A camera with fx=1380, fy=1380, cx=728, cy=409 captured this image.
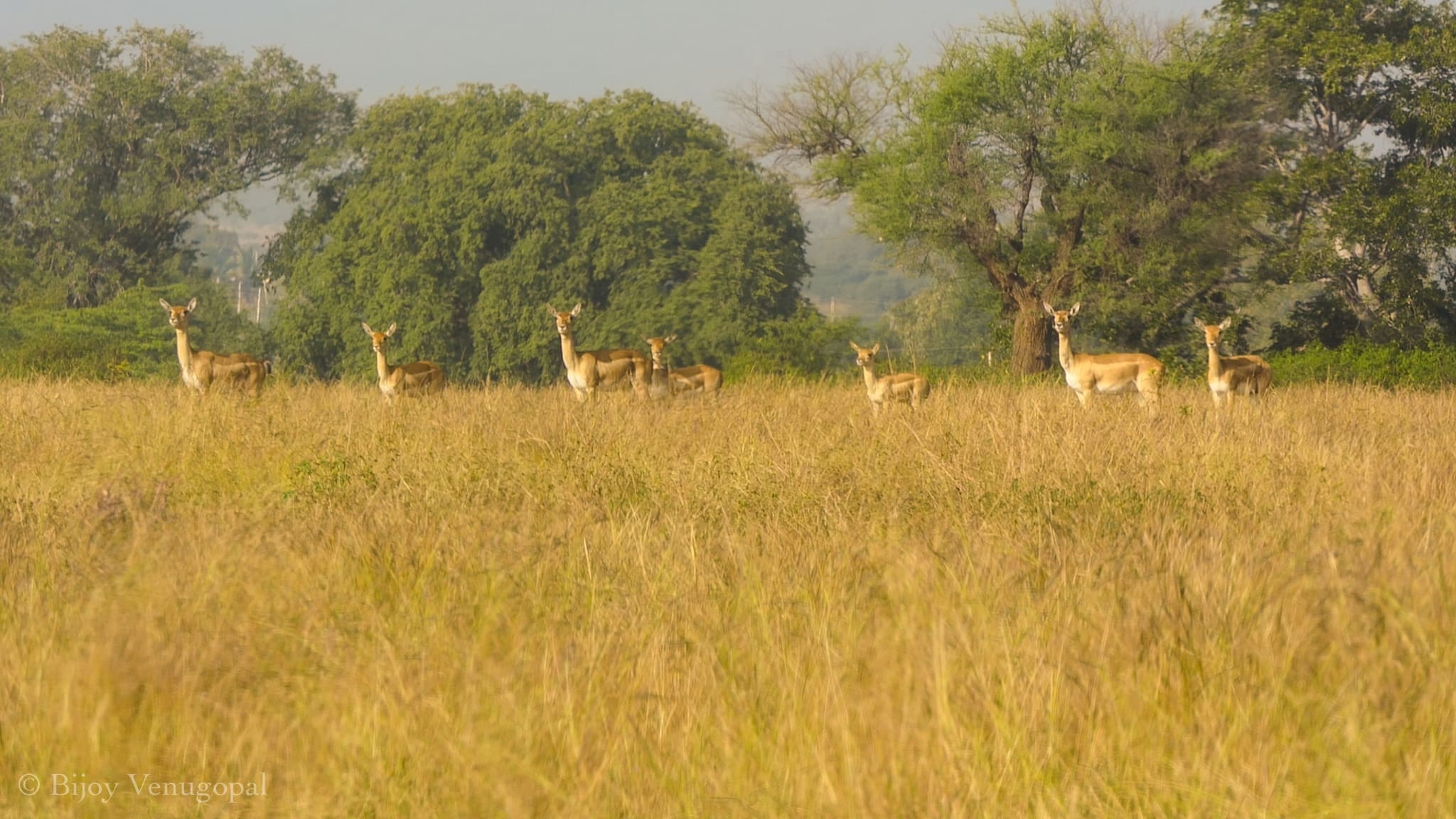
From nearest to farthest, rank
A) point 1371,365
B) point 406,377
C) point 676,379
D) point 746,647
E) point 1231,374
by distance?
point 746,647
point 406,377
point 1231,374
point 676,379
point 1371,365

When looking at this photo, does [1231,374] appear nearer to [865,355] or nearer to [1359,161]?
[865,355]

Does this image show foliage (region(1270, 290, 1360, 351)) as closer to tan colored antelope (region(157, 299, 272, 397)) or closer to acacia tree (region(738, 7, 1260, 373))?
acacia tree (region(738, 7, 1260, 373))

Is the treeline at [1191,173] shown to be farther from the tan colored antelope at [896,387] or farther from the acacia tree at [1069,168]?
the tan colored antelope at [896,387]

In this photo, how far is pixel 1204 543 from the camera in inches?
201

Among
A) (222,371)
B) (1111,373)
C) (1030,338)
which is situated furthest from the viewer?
(1030,338)

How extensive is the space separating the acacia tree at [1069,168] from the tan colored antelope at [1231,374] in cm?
999

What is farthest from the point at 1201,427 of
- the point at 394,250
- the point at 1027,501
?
the point at 394,250

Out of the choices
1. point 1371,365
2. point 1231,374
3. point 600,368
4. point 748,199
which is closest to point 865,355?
point 600,368

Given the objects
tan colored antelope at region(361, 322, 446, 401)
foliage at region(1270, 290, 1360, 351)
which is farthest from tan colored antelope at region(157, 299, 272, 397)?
foliage at region(1270, 290, 1360, 351)

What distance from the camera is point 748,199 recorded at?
40812mm

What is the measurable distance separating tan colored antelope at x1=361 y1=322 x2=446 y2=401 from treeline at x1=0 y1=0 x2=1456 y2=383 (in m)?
4.18

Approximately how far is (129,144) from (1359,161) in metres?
43.8

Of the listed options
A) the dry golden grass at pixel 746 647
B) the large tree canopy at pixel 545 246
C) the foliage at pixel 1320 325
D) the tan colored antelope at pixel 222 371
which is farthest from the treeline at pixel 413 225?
the dry golden grass at pixel 746 647

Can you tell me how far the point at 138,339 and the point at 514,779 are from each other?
45627mm
